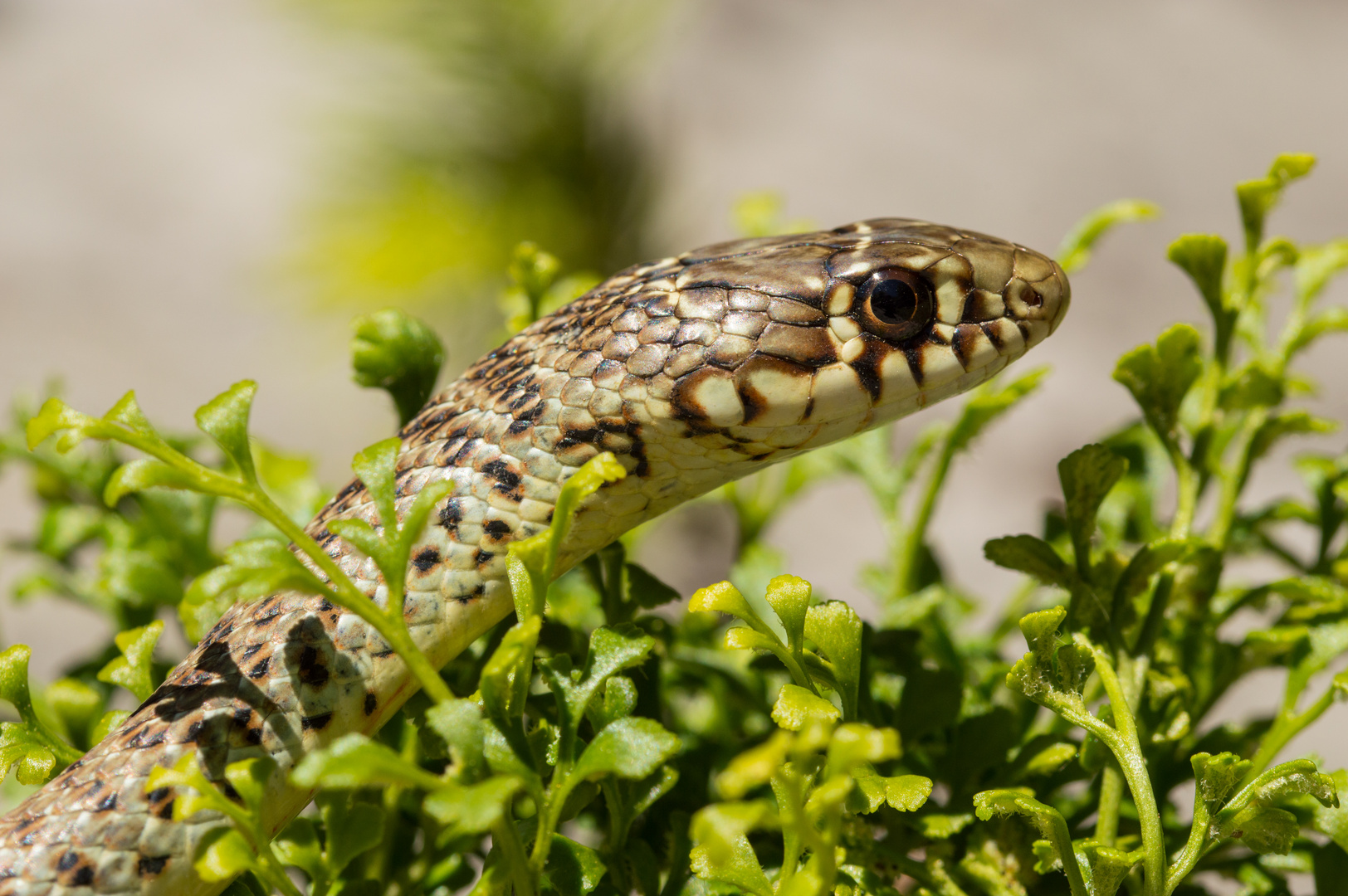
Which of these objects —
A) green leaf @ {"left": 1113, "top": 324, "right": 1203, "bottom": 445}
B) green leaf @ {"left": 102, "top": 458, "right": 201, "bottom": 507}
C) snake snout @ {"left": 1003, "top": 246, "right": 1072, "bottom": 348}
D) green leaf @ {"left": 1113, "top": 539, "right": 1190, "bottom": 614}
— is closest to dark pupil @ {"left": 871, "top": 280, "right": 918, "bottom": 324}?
snake snout @ {"left": 1003, "top": 246, "right": 1072, "bottom": 348}

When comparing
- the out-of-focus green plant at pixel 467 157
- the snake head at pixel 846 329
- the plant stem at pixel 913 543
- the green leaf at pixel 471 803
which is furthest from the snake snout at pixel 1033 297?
the out-of-focus green plant at pixel 467 157

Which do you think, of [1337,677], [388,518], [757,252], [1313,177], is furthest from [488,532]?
[1313,177]

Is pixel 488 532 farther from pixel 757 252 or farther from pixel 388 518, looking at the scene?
pixel 757 252

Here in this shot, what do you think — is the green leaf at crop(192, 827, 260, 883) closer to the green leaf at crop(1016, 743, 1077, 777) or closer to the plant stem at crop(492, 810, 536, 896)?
the plant stem at crop(492, 810, 536, 896)

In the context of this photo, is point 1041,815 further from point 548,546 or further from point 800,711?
point 548,546

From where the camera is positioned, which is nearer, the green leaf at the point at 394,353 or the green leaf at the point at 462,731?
the green leaf at the point at 462,731

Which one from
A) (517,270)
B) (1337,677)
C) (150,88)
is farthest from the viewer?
(150,88)

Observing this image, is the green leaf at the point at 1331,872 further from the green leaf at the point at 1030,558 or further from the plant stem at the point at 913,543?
the plant stem at the point at 913,543
